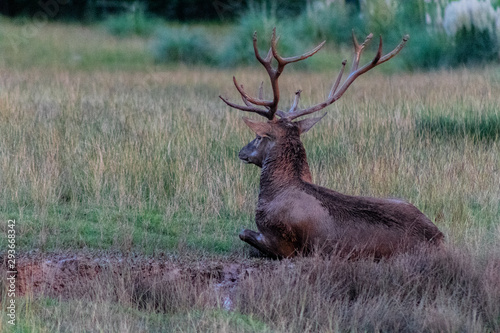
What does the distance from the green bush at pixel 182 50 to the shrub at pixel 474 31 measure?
21.0 feet

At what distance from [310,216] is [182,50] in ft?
54.7

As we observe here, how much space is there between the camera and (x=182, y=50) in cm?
2248

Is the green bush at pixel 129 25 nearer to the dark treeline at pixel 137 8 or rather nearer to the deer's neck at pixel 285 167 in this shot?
the dark treeline at pixel 137 8

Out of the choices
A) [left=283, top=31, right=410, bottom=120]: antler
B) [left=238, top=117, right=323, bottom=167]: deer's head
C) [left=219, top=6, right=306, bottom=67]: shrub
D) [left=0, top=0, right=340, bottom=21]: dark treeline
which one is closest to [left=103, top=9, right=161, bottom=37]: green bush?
[left=0, top=0, right=340, bottom=21]: dark treeline

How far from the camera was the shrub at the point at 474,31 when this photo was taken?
1888 centimetres

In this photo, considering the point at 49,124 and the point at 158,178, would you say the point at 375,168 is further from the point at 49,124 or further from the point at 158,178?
the point at 49,124

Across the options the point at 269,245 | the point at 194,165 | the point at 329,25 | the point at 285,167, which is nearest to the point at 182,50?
the point at 329,25

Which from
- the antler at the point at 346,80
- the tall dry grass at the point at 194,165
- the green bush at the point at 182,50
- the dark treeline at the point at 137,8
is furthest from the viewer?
the dark treeline at the point at 137,8

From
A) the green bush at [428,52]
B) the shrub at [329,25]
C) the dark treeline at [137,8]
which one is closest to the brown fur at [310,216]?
the green bush at [428,52]

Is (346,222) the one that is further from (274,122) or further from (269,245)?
(274,122)

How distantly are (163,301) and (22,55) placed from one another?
18.8 metres

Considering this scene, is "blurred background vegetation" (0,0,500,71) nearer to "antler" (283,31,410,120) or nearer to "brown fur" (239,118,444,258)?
"antler" (283,31,410,120)

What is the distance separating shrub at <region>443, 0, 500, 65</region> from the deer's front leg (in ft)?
43.6

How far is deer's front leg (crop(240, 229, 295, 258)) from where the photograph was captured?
21.0 feet
